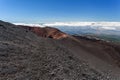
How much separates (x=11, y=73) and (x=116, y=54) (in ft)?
123

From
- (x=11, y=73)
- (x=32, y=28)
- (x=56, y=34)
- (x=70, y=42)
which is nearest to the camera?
(x=11, y=73)

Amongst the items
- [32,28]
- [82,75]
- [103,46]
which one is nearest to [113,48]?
[103,46]

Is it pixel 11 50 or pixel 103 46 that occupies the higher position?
pixel 11 50

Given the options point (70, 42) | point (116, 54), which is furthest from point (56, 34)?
point (116, 54)

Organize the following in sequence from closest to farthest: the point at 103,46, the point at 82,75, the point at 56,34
Answer: the point at 82,75, the point at 103,46, the point at 56,34

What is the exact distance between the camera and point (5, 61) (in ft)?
58.6

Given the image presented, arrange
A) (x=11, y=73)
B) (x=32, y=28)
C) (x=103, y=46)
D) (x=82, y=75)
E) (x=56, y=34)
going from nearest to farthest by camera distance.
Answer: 1. (x=11, y=73)
2. (x=82, y=75)
3. (x=103, y=46)
4. (x=56, y=34)
5. (x=32, y=28)

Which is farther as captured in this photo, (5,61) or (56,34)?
(56,34)

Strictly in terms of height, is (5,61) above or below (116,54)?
above

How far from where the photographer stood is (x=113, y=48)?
2131 inches

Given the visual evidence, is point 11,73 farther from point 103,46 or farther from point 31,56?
point 103,46

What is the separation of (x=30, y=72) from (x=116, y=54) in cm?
3650

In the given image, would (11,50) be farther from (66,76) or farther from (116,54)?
(116,54)

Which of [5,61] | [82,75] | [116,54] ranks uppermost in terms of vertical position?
[5,61]
